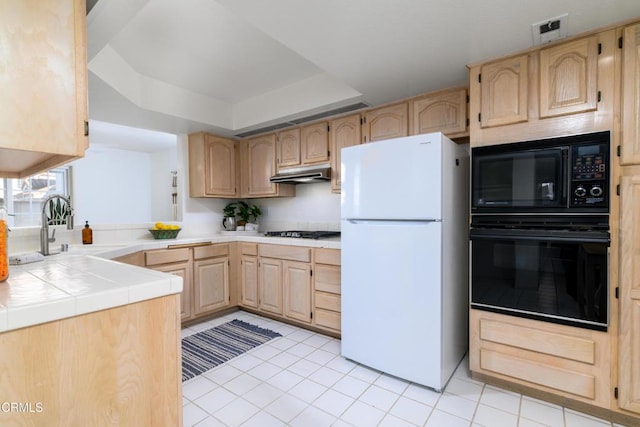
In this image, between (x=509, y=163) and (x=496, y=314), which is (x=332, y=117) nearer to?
(x=509, y=163)

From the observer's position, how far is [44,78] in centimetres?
91

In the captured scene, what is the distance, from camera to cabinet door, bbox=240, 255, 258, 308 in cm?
328

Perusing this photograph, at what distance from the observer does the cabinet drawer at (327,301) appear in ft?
8.72

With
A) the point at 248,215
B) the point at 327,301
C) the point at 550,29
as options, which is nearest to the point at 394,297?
the point at 327,301

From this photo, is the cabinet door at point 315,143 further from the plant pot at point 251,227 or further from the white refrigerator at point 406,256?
the plant pot at point 251,227

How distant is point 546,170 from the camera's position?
1771mm

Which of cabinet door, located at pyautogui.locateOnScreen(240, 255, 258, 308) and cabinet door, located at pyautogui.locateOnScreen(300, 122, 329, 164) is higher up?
cabinet door, located at pyautogui.locateOnScreen(300, 122, 329, 164)

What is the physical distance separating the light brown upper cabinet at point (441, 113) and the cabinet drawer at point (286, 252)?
1442 millimetres

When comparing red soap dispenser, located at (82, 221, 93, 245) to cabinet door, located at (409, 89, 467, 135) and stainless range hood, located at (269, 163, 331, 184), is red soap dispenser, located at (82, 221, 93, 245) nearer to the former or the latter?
stainless range hood, located at (269, 163, 331, 184)

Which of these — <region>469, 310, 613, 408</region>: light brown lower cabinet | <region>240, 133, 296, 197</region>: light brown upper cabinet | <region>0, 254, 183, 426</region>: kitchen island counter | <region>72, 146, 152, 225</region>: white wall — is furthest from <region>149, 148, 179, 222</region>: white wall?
<region>469, 310, 613, 408</region>: light brown lower cabinet

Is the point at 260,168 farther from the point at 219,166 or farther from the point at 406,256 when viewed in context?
the point at 406,256

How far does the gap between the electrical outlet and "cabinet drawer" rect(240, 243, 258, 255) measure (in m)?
2.82

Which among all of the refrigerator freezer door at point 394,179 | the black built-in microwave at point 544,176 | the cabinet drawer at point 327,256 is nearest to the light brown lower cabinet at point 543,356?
the black built-in microwave at point 544,176

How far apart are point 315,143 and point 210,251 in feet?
5.27
